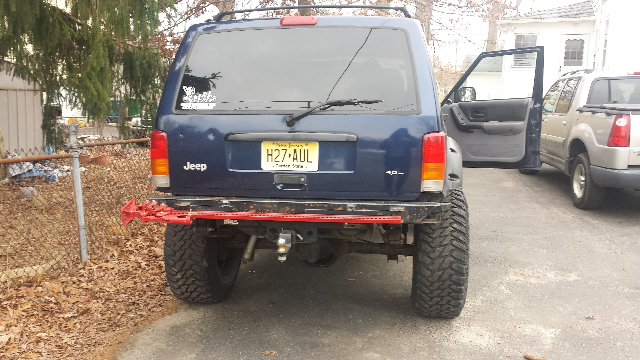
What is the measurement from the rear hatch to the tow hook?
0.86 ft

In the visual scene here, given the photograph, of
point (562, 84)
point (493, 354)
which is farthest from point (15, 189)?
point (562, 84)

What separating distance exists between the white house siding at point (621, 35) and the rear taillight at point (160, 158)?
14.1m

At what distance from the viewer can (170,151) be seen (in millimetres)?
3381

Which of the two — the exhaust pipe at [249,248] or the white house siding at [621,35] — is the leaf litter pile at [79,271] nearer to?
the exhaust pipe at [249,248]

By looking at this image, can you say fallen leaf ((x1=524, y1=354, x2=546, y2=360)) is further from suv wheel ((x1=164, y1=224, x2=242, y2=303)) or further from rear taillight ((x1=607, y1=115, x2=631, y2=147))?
rear taillight ((x1=607, y1=115, x2=631, y2=147))

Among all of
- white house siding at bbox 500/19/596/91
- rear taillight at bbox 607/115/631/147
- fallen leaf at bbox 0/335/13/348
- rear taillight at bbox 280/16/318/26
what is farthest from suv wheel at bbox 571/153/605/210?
white house siding at bbox 500/19/596/91

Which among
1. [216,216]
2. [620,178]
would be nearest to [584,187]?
[620,178]

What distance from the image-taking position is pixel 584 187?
734 centimetres

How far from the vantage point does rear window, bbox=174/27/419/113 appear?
329 centimetres

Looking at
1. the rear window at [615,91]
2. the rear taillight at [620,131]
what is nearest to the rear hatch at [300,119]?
the rear taillight at [620,131]

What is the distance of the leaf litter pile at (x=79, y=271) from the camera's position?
351cm

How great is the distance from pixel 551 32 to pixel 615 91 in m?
16.8

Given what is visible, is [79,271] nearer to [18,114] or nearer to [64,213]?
[64,213]

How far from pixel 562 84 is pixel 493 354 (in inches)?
282
